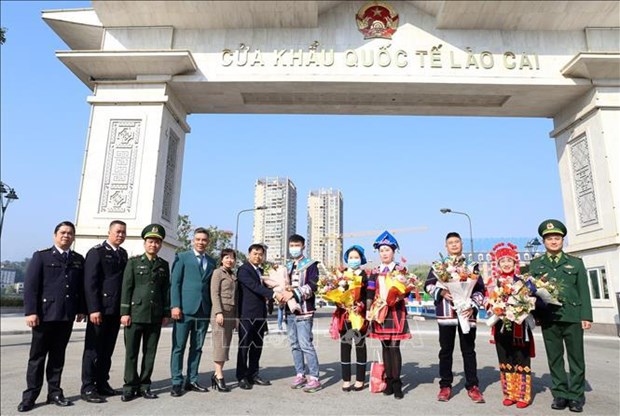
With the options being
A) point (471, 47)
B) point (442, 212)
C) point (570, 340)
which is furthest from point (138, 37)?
point (442, 212)

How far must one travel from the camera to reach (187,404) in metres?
3.73

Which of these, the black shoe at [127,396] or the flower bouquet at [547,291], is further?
the black shoe at [127,396]

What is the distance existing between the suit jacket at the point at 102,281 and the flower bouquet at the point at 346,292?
2230 mm

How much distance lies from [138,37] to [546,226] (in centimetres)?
1432

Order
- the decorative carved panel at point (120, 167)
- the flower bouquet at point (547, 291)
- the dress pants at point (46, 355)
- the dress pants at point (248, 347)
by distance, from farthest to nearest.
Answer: the decorative carved panel at point (120, 167) → the dress pants at point (248, 347) → the flower bouquet at point (547, 291) → the dress pants at point (46, 355)

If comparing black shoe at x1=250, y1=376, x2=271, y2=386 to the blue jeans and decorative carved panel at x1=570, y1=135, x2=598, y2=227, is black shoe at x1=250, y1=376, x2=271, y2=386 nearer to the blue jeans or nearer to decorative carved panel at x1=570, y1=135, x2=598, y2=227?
the blue jeans

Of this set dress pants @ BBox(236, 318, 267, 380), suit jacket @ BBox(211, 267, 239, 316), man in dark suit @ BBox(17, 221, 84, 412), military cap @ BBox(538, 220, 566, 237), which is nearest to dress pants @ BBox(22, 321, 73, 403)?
man in dark suit @ BBox(17, 221, 84, 412)

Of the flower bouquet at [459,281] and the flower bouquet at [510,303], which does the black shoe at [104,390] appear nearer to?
the flower bouquet at [459,281]

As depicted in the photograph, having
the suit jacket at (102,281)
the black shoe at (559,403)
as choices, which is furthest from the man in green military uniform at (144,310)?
the black shoe at (559,403)

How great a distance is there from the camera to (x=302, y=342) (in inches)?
174

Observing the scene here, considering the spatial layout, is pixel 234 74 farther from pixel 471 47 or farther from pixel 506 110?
pixel 506 110

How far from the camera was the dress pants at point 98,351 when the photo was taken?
388 cm

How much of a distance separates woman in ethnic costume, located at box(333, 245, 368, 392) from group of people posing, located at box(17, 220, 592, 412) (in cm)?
1

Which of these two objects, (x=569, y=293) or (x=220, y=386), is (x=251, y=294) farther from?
(x=569, y=293)
